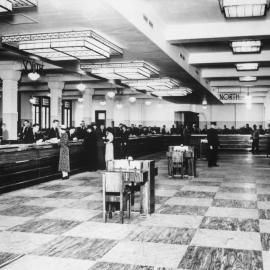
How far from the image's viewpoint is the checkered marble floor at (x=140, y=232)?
Result: 14.0ft

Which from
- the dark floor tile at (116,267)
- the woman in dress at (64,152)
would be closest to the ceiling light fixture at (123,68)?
the woman in dress at (64,152)

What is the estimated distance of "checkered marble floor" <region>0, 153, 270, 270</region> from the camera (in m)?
4.26

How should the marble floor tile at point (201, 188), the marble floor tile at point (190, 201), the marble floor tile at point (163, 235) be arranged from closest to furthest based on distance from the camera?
the marble floor tile at point (163, 235) → the marble floor tile at point (190, 201) → the marble floor tile at point (201, 188)

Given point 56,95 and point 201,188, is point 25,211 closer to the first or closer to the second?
point 201,188

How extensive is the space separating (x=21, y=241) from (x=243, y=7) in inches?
223

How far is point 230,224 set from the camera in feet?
19.4

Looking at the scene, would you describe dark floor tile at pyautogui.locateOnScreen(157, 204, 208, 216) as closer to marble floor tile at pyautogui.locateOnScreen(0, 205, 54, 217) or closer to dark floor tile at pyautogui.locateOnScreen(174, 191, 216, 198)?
dark floor tile at pyautogui.locateOnScreen(174, 191, 216, 198)

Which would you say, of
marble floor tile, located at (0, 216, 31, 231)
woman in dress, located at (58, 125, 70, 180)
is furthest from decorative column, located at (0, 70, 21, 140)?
marble floor tile, located at (0, 216, 31, 231)

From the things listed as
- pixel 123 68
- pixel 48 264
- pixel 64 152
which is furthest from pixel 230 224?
pixel 123 68

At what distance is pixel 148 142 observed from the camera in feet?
67.4

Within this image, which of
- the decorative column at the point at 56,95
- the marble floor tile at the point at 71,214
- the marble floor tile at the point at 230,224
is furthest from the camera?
the decorative column at the point at 56,95

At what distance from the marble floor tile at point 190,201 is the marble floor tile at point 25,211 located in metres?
2.37

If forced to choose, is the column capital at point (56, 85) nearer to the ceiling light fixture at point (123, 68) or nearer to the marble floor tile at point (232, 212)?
the ceiling light fixture at point (123, 68)

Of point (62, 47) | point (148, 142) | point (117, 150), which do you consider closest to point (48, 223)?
point (62, 47)
